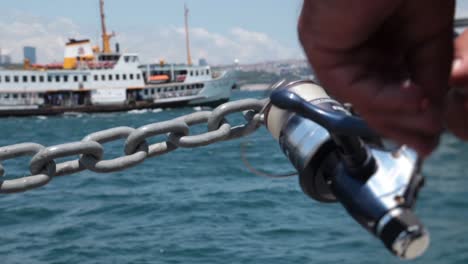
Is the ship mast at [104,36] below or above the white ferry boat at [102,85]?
above

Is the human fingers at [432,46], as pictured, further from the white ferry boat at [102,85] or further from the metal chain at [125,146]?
the white ferry boat at [102,85]

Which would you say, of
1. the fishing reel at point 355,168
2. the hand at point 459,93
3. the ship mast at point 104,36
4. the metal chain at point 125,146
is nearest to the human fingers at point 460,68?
the hand at point 459,93

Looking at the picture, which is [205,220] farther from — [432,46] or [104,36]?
[104,36]

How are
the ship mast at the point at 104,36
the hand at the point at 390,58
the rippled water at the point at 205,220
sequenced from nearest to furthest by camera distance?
the hand at the point at 390,58
the rippled water at the point at 205,220
the ship mast at the point at 104,36

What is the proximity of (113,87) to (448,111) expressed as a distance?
40.9 meters

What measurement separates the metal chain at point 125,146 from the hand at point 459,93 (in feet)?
4.75

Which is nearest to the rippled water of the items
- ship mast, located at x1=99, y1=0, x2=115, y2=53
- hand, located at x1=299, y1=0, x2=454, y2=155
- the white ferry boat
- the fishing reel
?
the fishing reel

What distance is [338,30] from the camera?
59cm

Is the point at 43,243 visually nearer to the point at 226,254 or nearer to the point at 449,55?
the point at 226,254

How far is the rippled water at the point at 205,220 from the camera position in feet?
2.81

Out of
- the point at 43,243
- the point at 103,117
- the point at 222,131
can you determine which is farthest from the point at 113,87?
the point at 222,131

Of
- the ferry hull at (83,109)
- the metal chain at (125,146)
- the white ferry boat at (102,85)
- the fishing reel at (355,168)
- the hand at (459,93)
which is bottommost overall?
the ferry hull at (83,109)

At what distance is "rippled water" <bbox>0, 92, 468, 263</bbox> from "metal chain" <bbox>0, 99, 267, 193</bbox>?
16cm

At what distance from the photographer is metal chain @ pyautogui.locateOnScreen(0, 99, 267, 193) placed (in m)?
2.22
